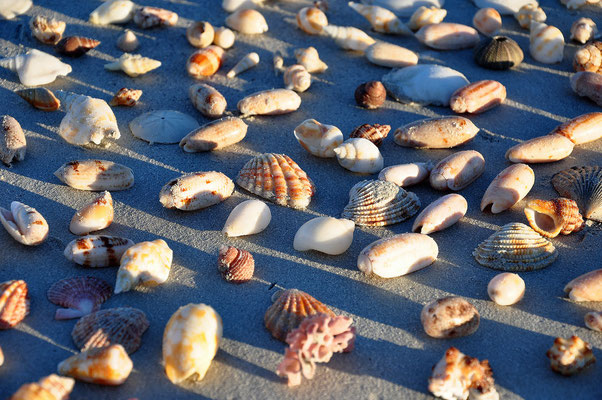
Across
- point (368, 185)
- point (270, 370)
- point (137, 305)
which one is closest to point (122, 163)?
point (137, 305)

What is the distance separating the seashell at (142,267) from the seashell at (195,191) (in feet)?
1.25

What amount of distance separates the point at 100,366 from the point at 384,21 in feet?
11.0

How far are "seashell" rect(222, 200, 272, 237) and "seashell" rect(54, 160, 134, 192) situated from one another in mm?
656

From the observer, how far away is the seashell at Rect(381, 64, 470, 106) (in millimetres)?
4172

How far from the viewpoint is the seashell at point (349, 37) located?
4680 mm

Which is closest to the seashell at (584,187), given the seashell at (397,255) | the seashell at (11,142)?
the seashell at (397,255)

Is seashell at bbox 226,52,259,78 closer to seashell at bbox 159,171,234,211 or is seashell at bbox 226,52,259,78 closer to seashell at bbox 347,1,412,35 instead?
seashell at bbox 347,1,412,35

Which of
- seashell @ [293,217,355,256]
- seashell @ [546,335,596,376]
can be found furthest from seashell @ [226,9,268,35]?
seashell @ [546,335,596,376]

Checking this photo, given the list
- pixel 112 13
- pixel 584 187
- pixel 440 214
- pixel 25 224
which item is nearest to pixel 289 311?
pixel 440 214

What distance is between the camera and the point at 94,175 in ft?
11.1

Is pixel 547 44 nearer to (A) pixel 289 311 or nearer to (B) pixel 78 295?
(A) pixel 289 311

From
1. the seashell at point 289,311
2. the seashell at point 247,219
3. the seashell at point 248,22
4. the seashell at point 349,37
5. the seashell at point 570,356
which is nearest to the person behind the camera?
the seashell at point 570,356

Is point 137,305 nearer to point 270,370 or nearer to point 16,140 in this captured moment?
point 270,370

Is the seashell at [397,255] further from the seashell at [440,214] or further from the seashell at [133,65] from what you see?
the seashell at [133,65]
